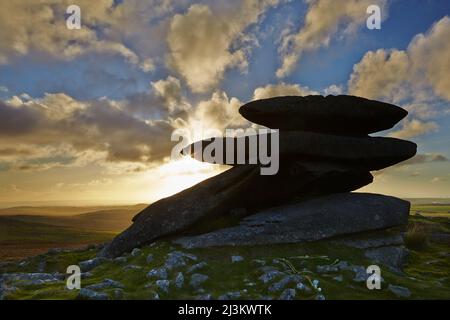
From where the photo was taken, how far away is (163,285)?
13.8m

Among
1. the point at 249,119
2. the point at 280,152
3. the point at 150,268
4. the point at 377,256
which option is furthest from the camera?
the point at 249,119

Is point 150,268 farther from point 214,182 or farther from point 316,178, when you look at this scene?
point 316,178

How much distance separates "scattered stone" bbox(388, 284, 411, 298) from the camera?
44.4 ft

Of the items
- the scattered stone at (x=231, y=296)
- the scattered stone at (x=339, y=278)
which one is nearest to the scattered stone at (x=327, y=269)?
the scattered stone at (x=339, y=278)

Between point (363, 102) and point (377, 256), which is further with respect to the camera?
point (363, 102)

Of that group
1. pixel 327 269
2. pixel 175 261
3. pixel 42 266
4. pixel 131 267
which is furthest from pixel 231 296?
pixel 42 266

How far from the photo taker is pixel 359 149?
23.0m

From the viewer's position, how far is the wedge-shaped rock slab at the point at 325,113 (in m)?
23.1

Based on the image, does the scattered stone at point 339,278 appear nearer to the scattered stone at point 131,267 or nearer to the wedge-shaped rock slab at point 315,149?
the wedge-shaped rock slab at point 315,149

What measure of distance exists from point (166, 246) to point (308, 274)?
8.16 m

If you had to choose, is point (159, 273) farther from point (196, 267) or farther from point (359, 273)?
point (359, 273)

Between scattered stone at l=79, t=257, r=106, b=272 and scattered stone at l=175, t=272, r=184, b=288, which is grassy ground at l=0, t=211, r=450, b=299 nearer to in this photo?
scattered stone at l=175, t=272, r=184, b=288

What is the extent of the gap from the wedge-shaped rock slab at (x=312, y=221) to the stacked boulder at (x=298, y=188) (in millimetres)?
57
